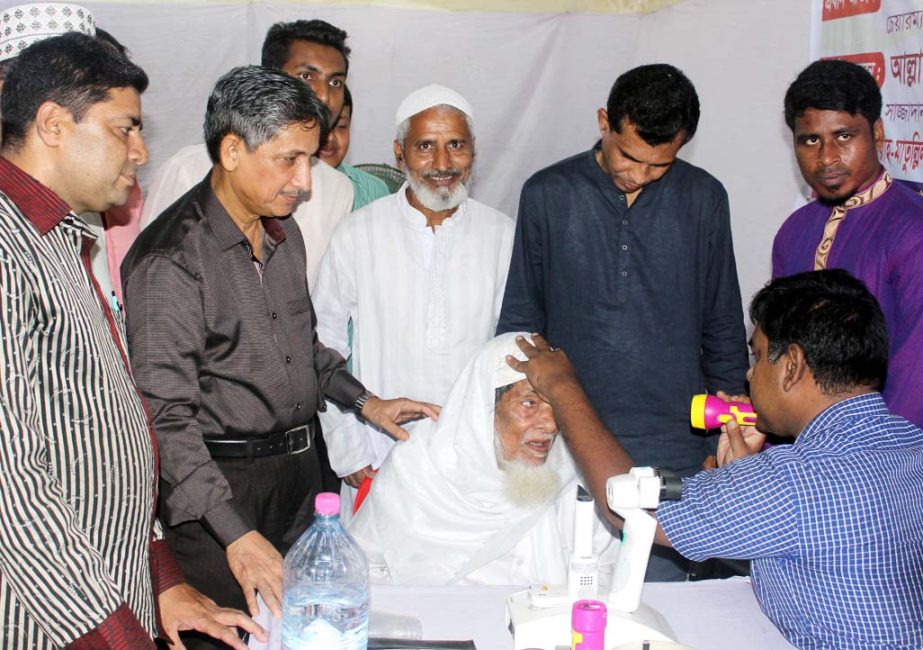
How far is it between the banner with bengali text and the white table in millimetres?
1940

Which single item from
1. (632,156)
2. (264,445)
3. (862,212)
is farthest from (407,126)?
(862,212)

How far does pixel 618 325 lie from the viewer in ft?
11.3

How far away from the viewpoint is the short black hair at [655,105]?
3160mm

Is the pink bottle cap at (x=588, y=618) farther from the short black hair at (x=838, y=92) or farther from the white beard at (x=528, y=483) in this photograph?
the short black hair at (x=838, y=92)

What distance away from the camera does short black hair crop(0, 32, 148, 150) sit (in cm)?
194

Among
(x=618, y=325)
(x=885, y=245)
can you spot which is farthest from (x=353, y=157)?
(x=885, y=245)

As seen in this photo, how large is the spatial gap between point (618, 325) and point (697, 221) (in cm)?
47

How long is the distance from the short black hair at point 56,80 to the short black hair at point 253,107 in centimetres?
74

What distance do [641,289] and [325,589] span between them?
172cm

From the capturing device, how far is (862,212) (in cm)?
312

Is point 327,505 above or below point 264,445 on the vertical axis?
above

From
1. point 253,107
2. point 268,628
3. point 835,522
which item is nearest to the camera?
point 835,522

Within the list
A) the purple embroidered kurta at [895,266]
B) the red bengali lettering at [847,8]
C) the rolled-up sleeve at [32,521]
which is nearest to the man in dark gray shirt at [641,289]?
the purple embroidered kurta at [895,266]

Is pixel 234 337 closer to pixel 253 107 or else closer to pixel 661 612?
pixel 253 107
